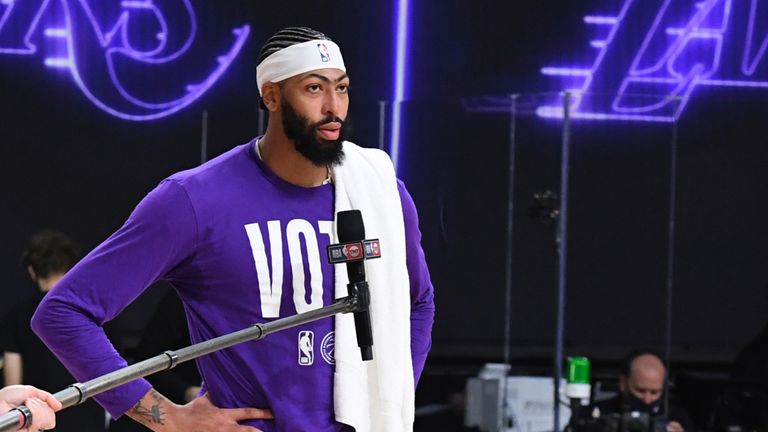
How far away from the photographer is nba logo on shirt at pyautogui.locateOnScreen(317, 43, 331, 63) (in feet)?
7.95

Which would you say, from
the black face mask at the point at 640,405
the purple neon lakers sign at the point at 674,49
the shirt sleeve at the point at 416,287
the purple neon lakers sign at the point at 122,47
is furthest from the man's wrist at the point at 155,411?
the purple neon lakers sign at the point at 674,49

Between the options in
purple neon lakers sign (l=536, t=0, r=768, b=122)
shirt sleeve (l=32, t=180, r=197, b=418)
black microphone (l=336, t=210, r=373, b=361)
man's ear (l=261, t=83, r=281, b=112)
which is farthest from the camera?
purple neon lakers sign (l=536, t=0, r=768, b=122)

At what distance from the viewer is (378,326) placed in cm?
240

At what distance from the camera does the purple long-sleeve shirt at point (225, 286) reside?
2248 millimetres

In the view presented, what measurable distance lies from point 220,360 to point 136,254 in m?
0.24

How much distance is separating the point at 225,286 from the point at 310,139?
307mm

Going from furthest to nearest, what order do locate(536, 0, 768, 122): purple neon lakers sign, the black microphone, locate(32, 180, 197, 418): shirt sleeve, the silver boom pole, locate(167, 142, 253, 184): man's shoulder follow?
locate(536, 0, 768, 122): purple neon lakers sign → locate(167, 142, 253, 184): man's shoulder → locate(32, 180, 197, 418): shirt sleeve → the black microphone → the silver boom pole

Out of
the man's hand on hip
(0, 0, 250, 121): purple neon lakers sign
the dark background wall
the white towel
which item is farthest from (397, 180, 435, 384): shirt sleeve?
(0, 0, 250, 121): purple neon lakers sign

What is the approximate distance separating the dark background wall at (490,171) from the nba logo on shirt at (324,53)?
2793 mm

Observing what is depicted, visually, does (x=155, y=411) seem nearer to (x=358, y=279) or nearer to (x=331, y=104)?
(x=358, y=279)

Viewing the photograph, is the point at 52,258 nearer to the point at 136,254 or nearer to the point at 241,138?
the point at 241,138

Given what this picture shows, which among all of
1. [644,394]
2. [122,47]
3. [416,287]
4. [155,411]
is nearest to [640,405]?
[644,394]

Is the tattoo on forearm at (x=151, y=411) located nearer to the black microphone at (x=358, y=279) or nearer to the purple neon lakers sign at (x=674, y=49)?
the black microphone at (x=358, y=279)

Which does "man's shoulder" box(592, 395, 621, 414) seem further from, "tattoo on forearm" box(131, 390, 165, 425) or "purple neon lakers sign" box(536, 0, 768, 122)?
"tattoo on forearm" box(131, 390, 165, 425)
